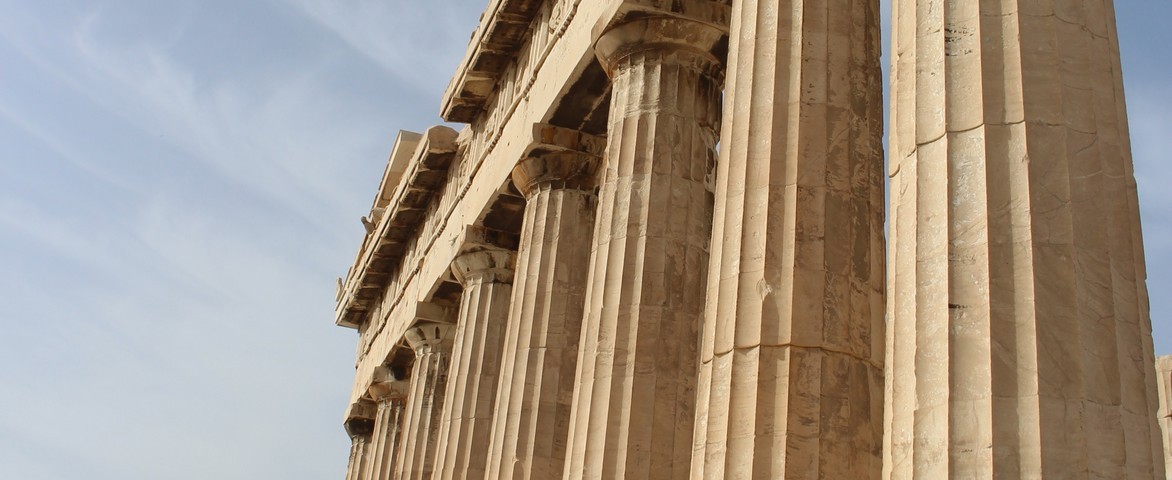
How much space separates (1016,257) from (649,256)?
8.50 metres

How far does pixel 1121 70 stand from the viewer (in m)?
10.6

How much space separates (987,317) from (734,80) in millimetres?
5774

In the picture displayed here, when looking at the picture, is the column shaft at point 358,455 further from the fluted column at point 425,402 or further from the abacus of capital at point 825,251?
the abacus of capital at point 825,251

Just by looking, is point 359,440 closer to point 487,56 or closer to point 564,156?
point 487,56

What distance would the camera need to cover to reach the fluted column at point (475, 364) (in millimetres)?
25422

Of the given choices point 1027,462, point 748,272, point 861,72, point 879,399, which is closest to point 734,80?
point 861,72

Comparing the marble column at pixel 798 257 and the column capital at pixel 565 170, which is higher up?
the column capital at pixel 565 170

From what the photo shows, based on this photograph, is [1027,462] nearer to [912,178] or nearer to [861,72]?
[912,178]

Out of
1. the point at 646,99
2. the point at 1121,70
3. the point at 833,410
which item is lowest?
the point at 833,410

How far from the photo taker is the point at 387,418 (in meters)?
39.2

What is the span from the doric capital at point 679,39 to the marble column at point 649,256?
0.02 meters

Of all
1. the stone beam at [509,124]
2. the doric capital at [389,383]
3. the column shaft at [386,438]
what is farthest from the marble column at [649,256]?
the column shaft at [386,438]

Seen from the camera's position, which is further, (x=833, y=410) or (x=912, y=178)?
(x=833, y=410)

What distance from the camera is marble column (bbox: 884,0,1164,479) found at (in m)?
8.86
